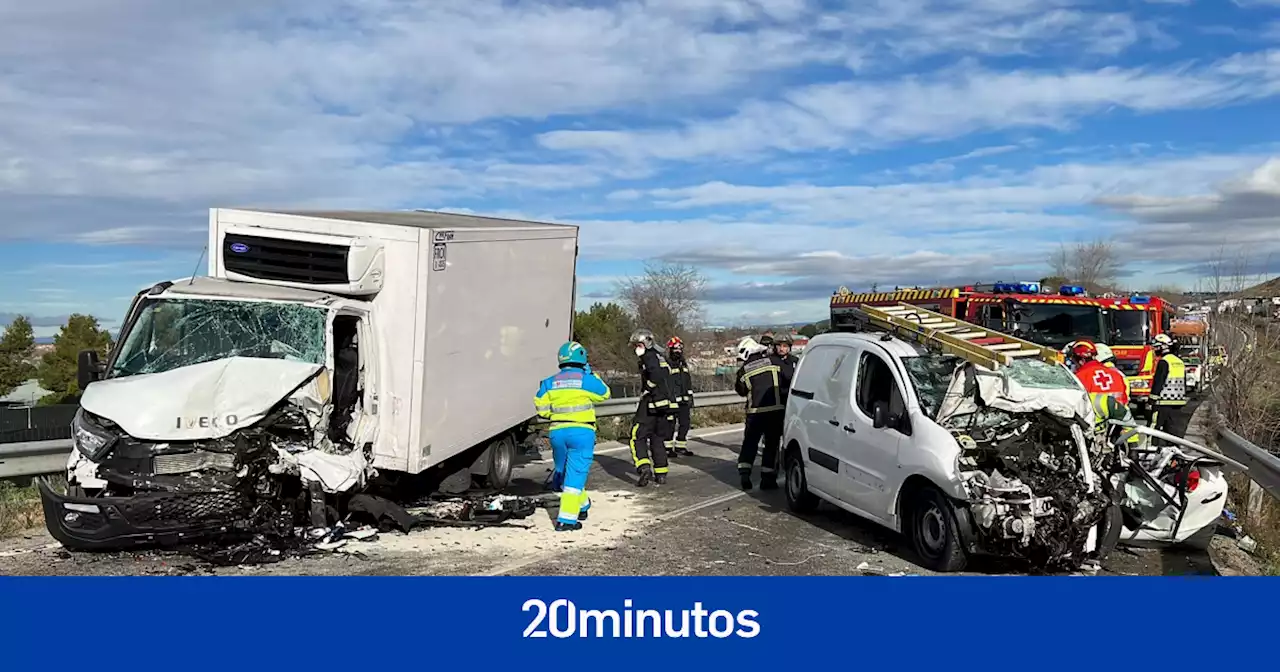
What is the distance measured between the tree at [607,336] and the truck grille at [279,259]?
76.2 ft

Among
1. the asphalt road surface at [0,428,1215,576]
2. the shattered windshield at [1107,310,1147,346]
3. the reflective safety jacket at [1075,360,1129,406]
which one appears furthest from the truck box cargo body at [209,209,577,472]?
the shattered windshield at [1107,310,1147,346]

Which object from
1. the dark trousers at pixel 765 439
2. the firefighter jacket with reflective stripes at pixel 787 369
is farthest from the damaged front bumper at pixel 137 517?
the firefighter jacket with reflective stripes at pixel 787 369

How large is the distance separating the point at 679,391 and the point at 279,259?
19.9 feet

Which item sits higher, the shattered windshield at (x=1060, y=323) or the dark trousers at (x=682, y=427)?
the shattered windshield at (x=1060, y=323)

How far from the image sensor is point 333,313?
304 inches

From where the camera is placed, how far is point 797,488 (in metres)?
9.59

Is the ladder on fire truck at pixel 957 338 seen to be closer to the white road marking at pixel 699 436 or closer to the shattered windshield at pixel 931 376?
the shattered windshield at pixel 931 376

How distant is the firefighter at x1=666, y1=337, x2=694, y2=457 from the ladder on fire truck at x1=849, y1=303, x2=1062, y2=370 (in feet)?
11.0

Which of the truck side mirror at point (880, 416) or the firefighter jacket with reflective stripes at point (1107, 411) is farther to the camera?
the truck side mirror at point (880, 416)

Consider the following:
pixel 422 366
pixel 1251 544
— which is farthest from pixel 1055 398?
pixel 422 366

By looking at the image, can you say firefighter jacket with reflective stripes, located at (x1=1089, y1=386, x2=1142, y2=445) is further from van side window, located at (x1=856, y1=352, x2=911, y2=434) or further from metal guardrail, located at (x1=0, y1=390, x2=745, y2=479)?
metal guardrail, located at (x1=0, y1=390, x2=745, y2=479)

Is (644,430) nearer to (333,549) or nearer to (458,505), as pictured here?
(458,505)

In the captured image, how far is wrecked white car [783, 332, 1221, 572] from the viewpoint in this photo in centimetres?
668

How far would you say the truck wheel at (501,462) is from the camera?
412 inches
